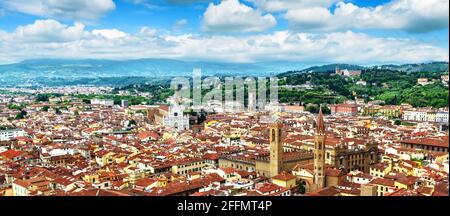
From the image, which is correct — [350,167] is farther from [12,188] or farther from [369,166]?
[12,188]

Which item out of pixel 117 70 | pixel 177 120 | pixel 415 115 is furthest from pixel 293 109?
pixel 117 70

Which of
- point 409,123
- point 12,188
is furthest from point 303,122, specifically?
point 12,188

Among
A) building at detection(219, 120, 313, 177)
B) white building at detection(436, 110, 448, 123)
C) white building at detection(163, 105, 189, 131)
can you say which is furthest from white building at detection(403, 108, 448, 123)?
building at detection(219, 120, 313, 177)

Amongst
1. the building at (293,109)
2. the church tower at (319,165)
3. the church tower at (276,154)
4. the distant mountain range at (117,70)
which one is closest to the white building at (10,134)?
the distant mountain range at (117,70)

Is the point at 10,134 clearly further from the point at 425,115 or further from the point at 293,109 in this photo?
the point at 425,115

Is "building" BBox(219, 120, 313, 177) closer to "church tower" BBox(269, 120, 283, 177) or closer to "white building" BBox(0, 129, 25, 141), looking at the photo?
"church tower" BBox(269, 120, 283, 177)
